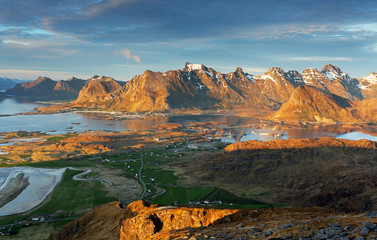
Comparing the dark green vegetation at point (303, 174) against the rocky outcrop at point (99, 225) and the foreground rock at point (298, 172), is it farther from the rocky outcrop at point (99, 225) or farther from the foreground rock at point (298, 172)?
the rocky outcrop at point (99, 225)

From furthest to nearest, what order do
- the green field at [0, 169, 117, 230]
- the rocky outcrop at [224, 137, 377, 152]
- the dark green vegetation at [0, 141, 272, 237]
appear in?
the rocky outcrop at [224, 137, 377, 152]
the dark green vegetation at [0, 141, 272, 237]
the green field at [0, 169, 117, 230]

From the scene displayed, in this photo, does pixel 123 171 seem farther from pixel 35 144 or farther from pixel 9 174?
pixel 35 144

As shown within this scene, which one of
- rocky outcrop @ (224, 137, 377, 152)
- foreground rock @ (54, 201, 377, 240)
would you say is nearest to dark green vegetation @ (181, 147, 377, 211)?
rocky outcrop @ (224, 137, 377, 152)

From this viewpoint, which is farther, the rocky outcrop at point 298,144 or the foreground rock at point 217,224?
the rocky outcrop at point 298,144

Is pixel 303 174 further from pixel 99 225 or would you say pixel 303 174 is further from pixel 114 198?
pixel 99 225

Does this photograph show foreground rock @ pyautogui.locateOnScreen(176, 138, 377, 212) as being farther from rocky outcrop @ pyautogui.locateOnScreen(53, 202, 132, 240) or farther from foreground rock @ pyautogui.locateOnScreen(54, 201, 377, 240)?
rocky outcrop @ pyautogui.locateOnScreen(53, 202, 132, 240)

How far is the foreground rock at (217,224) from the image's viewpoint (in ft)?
76.4

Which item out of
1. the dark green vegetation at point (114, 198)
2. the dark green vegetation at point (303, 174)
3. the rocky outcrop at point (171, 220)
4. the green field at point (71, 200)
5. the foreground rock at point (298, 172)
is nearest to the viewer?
the rocky outcrop at point (171, 220)

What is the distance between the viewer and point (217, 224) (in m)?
39.4

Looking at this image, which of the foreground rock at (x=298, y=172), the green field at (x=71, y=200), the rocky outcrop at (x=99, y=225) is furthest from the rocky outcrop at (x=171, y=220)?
the foreground rock at (x=298, y=172)

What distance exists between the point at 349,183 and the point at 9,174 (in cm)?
13641

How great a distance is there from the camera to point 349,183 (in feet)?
296

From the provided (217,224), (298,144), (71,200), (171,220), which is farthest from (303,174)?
(71,200)

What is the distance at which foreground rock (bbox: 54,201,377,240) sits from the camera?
76.4ft
